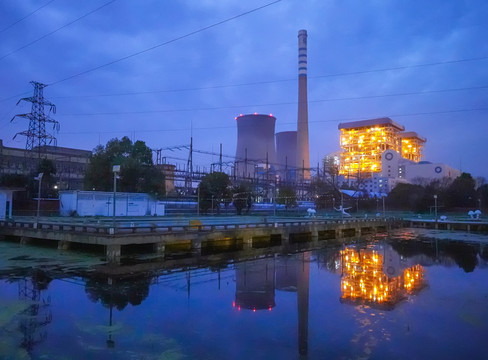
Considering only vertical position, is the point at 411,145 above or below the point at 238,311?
above

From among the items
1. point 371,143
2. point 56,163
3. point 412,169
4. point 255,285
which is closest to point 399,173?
point 412,169

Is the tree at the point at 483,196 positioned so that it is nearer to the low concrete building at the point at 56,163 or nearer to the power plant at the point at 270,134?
the power plant at the point at 270,134

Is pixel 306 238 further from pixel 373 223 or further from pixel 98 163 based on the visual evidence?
pixel 98 163

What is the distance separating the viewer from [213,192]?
54.8m

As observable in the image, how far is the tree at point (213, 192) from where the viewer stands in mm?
54625

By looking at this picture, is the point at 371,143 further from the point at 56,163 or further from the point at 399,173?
the point at 56,163

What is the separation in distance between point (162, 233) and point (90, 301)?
9.12 metres

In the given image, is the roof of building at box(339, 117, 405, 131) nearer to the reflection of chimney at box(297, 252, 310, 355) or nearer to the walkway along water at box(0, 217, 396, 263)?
the walkway along water at box(0, 217, 396, 263)

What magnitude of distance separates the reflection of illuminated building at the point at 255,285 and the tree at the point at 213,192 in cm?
3551

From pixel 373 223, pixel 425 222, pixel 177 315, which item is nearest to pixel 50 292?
pixel 177 315

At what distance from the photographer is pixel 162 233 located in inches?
794

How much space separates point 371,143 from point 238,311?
178 m

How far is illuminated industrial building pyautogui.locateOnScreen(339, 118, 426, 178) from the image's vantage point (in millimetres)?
174125

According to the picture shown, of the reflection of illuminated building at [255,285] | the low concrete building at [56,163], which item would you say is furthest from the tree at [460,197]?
the reflection of illuminated building at [255,285]
